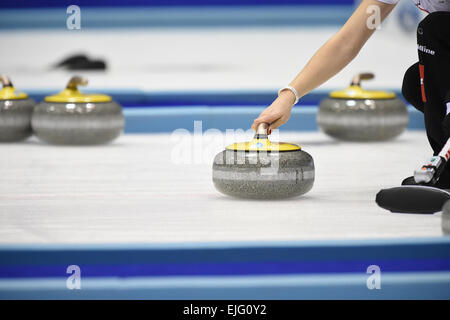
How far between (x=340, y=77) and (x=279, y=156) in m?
3.23

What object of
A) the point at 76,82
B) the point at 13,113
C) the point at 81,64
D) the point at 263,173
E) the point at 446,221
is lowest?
the point at 446,221

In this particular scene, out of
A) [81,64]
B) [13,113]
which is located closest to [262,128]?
[13,113]

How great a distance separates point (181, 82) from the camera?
4871 millimetres

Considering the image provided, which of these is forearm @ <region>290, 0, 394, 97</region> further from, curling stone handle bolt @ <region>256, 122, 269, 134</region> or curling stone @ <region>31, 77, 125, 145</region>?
curling stone @ <region>31, 77, 125, 145</region>

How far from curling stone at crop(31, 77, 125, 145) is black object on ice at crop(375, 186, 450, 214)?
1.42 metres

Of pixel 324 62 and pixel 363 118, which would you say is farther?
pixel 363 118

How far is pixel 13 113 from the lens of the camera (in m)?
3.20

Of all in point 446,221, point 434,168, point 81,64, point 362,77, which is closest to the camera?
point 446,221

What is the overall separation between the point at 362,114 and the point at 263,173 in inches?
47.8

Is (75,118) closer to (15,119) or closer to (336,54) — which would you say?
(15,119)

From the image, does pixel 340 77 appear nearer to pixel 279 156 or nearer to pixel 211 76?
pixel 211 76

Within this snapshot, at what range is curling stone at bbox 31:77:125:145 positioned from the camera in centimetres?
312

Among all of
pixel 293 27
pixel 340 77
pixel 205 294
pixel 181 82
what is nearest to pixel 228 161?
pixel 205 294

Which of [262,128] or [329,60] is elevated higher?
[329,60]
